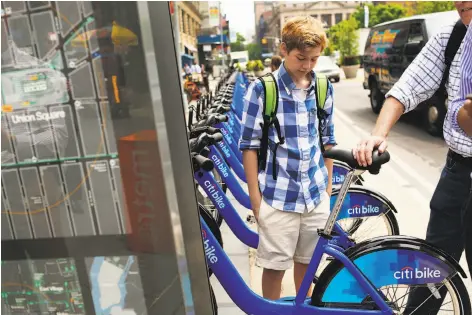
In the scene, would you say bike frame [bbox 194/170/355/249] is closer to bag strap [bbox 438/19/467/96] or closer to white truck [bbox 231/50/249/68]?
bag strap [bbox 438/19/467/96]

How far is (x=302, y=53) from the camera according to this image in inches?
84.7

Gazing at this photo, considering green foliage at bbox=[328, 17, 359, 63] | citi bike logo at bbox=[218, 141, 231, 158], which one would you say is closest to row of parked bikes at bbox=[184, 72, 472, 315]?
citi bike logo at bbox=[218, 141, 231, 158]

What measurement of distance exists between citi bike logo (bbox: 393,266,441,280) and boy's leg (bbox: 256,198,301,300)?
528mm

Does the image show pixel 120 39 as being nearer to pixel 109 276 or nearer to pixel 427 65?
pixel 109 276

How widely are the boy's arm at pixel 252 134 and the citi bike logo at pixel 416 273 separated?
74 cm

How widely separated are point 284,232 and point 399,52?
820cm

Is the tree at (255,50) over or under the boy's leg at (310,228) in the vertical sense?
over

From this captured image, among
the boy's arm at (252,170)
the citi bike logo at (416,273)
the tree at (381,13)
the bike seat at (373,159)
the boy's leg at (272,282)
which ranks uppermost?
the tree at (381,13)

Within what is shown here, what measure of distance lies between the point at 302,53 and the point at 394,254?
101cm

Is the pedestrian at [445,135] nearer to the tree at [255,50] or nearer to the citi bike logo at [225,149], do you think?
the citi bike logo at [225,149]

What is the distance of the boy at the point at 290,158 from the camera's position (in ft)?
7.20

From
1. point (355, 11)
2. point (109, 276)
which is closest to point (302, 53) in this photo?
point (109, 276)

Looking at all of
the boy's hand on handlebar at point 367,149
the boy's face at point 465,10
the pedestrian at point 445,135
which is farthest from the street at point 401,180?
the boy's face at point 465,10

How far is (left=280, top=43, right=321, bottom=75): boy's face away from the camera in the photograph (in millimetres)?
2154
